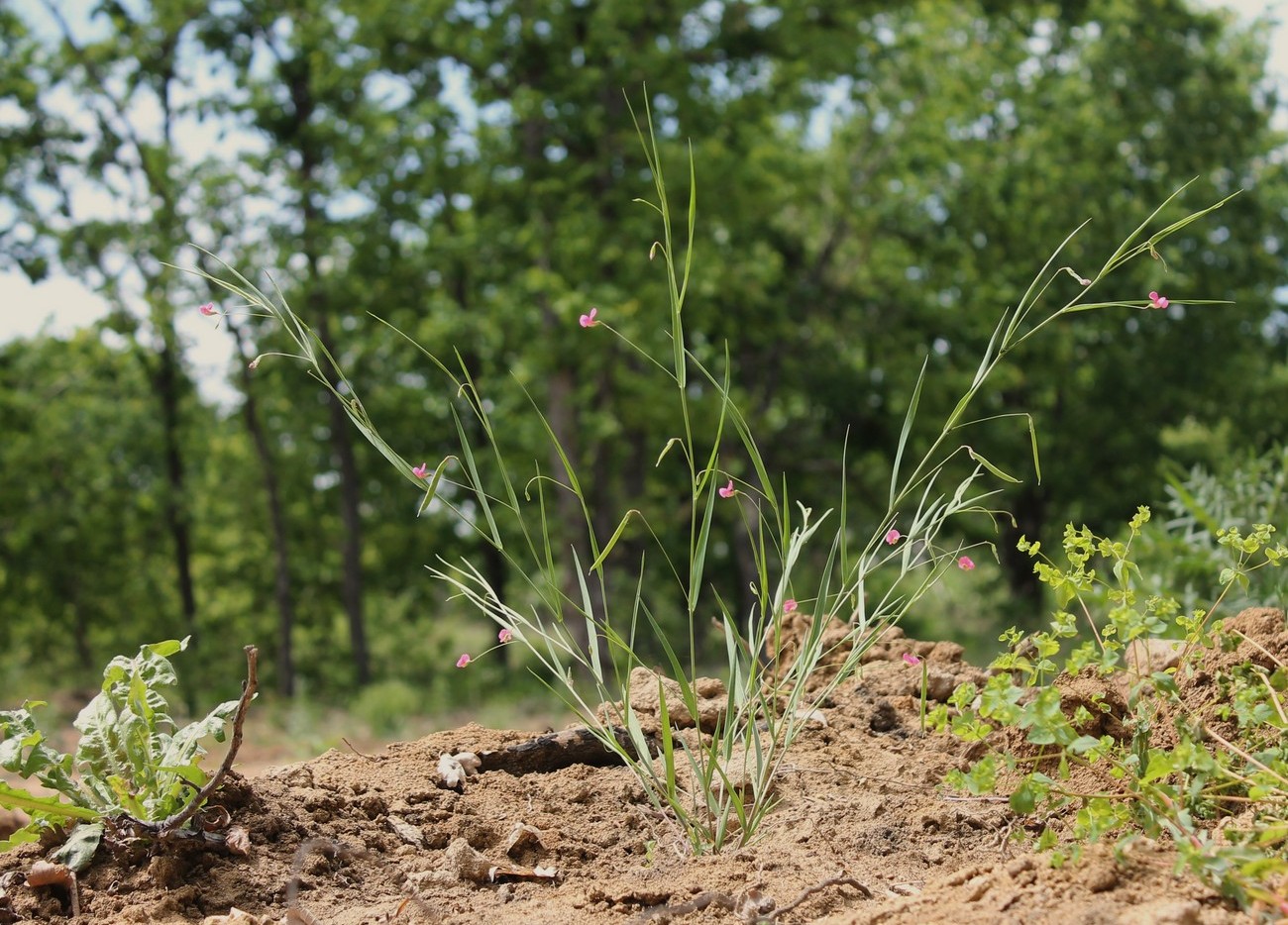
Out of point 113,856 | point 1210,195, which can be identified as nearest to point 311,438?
point 1210,195

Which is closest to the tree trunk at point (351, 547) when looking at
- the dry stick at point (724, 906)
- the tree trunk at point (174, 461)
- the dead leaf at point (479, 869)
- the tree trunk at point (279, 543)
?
the tree trunk at point (279, 543)

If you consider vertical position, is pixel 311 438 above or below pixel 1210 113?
below

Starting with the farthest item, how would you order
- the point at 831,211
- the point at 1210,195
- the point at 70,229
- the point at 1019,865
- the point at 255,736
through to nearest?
the point at 831,211
the point at 1210,195
the point at 70,229
the point at 255,736
the point at 1019,865

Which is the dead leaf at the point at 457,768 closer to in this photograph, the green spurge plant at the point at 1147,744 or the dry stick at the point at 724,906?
the dry stick at the point at 724,906

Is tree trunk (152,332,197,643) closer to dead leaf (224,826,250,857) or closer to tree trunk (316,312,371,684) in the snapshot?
tree trunk (316,312,371,684)

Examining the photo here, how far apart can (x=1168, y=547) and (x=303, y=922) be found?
453cm

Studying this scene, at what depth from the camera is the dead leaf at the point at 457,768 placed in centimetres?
297

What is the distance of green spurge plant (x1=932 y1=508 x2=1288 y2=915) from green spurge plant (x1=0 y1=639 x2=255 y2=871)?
1453 mm

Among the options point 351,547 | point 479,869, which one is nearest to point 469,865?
point 479,869

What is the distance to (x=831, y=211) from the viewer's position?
18.2m

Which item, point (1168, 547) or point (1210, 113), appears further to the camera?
Result: point (1210, 113)

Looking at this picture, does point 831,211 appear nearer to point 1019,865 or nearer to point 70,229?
point 70,229

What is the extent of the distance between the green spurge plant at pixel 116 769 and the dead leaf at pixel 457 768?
0.53 metres

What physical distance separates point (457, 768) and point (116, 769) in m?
0.76
